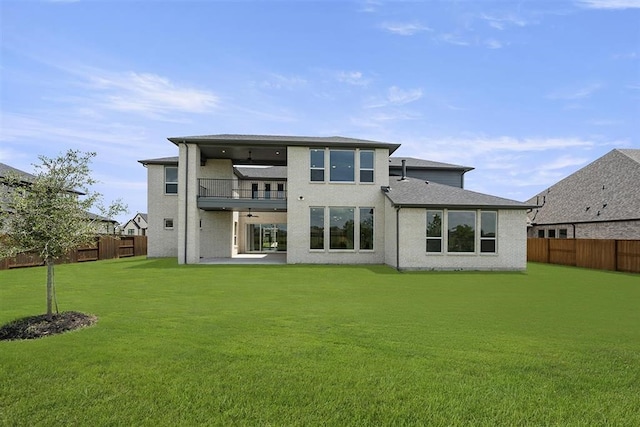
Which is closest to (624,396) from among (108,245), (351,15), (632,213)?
(351,15)

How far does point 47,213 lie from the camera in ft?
22.6

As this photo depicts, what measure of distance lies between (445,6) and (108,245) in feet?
80.3

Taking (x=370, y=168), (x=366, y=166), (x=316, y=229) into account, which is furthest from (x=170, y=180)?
(x=370, y=168)

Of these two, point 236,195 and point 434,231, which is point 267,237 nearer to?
point 236,195

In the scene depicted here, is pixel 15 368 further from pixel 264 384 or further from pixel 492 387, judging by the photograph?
pixel 492 387

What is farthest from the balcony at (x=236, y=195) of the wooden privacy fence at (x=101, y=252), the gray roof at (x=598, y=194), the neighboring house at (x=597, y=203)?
the gray roof at (x=598, y=194)

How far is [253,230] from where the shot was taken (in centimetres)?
3078

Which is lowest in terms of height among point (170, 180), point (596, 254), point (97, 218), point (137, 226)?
point (596, 254)

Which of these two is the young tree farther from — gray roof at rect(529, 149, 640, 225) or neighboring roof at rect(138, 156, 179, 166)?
gray roof at rect(529, 149, 640, 225)

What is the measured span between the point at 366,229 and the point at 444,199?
4.54 meters

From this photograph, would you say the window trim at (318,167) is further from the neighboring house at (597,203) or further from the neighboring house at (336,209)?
the neighboring house at (597,203)

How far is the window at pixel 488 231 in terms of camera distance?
695 inches

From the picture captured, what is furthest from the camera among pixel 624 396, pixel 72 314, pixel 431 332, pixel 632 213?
pixel 632 213

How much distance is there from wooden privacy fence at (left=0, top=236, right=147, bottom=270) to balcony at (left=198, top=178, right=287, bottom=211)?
18.6 ft
